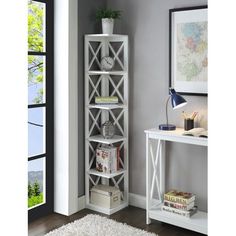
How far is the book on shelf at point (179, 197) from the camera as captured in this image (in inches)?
122

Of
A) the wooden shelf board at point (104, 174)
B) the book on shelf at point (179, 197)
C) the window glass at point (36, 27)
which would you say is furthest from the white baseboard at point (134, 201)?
the window glass at point (36, 27)

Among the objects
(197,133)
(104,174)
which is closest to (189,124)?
(197,133)

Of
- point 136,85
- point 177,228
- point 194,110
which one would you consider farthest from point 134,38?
point 177,228

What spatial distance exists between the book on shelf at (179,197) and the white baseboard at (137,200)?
1.54 ft

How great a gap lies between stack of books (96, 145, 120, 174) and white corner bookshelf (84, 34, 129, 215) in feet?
0.16

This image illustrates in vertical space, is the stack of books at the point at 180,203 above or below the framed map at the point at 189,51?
below

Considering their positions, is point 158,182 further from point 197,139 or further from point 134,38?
point 134,38

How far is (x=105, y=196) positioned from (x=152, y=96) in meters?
1.06

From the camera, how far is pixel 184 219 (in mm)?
3074

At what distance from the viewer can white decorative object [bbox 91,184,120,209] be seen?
355cm

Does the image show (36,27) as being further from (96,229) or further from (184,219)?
(184,219)

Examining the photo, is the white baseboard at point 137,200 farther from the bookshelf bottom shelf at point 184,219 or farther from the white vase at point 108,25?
the white vase at point 108,25

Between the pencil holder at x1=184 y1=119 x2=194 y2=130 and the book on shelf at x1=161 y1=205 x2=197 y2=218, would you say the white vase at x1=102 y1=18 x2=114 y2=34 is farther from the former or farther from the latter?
the book on shelf at x1=161 y1=205 x2=197 y2=218
